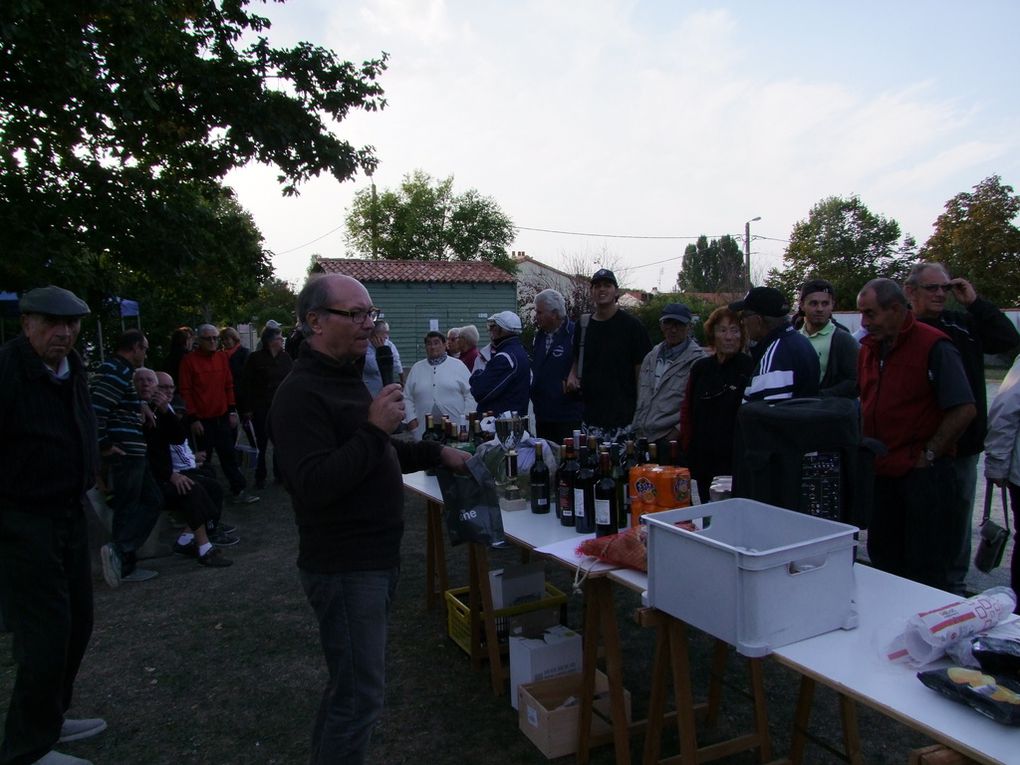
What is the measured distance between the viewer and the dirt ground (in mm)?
2896

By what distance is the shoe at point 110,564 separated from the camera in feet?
15.9

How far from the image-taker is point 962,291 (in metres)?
3.94

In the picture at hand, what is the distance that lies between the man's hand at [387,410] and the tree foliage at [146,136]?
15.4ft

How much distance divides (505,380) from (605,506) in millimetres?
2343

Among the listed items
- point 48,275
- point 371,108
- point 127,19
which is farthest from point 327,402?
point 371,108

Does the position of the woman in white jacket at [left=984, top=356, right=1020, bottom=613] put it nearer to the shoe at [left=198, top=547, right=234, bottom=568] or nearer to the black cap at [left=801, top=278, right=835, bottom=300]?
the black cap at [left=801, top=278, right=835, bottom=300]

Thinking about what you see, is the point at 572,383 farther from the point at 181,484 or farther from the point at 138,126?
the point at 138,126

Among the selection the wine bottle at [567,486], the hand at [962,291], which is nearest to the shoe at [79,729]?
the wine bottle at [567,486]

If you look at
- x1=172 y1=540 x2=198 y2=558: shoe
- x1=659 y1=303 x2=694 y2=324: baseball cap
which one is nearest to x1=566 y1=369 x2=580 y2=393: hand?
x1=659 y1=303 x2=694 y2=324: baseball cap

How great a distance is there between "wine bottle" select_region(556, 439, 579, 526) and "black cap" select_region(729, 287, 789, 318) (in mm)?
968

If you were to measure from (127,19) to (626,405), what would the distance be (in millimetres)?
5079

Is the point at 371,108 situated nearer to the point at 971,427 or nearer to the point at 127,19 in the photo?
the point at 127,19

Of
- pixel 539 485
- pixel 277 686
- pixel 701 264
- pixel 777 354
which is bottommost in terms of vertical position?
pixel 277 686

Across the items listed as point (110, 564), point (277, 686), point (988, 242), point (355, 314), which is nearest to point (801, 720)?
point (355, 314)
